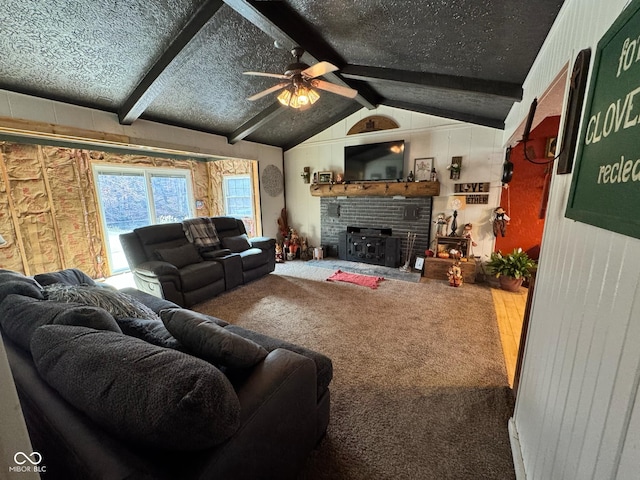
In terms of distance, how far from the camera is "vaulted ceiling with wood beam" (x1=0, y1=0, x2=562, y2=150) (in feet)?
5.79

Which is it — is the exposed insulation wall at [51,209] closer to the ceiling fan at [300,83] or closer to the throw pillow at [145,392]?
the ceiling fan at [300,83]

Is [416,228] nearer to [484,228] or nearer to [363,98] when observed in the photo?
[484,228]

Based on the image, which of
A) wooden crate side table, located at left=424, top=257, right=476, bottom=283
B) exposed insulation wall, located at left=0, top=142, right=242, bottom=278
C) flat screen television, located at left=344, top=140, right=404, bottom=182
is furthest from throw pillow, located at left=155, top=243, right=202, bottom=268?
wooden crate side table, located at left=424, top=257, right=476, bottom=283

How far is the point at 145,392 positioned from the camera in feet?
2.30

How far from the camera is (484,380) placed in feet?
6.08

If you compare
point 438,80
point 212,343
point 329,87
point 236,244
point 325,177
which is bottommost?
point 236,244

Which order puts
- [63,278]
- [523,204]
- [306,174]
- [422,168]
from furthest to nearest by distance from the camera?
[306,174], [422,168], [523,204], [63,278]

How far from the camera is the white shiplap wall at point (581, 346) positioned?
581mm

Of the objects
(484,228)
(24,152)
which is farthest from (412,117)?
(24,152)

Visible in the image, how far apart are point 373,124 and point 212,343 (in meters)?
4.53

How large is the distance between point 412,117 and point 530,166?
186 centimetres

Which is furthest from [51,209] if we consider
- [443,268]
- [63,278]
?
[443,268]

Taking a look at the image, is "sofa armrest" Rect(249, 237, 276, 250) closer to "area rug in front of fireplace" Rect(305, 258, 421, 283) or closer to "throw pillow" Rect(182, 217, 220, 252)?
"throw pillow" Rect(182, 217, 220, 252)

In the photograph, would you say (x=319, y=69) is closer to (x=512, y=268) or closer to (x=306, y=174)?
(x=306, y=174)
